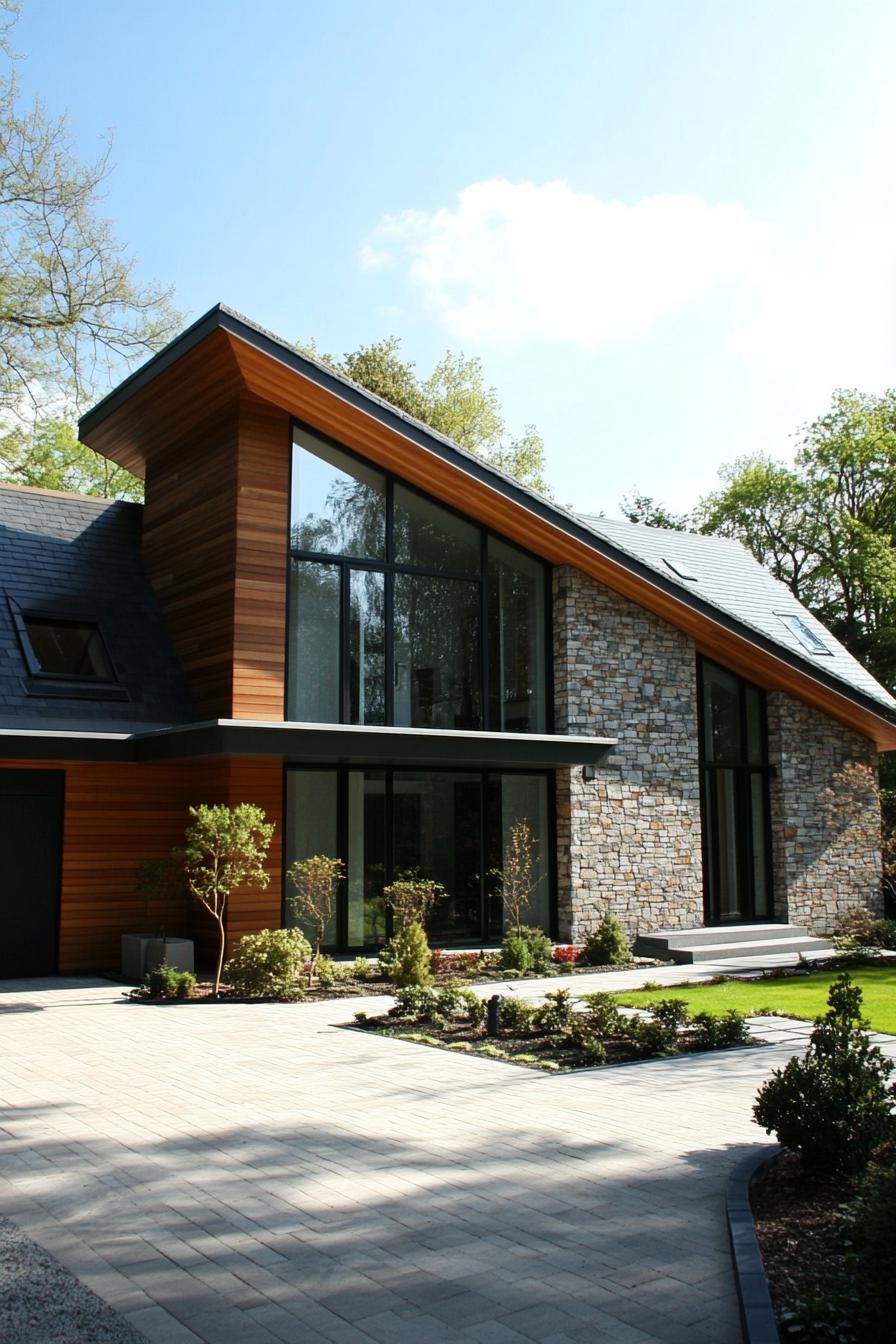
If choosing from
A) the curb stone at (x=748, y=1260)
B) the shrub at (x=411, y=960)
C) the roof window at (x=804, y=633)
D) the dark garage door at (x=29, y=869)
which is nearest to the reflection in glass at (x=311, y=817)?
the shrub at (x=411, y=960)

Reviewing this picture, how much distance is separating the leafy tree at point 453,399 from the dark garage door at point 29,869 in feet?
65.7

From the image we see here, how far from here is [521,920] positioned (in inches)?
579

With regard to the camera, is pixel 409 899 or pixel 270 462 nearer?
pixel 409 899

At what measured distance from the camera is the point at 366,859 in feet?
44.7

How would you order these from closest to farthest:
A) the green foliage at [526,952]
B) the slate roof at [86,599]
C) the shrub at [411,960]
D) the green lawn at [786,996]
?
1. the green lawn at [786,996]
2. the shrub at [411,960]
3. the slate roof at [86,599]
4. the green foliage at [526,952]

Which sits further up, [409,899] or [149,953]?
[409,899]

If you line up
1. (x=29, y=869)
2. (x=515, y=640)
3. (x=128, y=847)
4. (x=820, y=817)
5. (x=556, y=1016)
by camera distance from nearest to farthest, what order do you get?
1. (x=556, y=1016)
2. (x=29, y=869)
3. (x=128, y=847)
4. (x=515, y=640)
5. (x=820, y=817)

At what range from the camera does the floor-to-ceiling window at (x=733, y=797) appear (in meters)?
16.8

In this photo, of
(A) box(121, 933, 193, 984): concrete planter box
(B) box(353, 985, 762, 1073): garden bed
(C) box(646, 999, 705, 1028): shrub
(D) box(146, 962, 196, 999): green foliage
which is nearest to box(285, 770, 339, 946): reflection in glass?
(A) box(121, 933, 193, 984): concrete planter box

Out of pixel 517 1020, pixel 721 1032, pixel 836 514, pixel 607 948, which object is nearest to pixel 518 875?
pixel 607 948

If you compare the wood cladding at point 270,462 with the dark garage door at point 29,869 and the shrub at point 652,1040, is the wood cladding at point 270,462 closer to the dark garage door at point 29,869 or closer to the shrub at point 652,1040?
the dark garage door at point 29,869

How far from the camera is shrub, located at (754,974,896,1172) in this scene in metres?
4.70

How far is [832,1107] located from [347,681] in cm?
946

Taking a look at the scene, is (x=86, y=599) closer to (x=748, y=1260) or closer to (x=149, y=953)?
(x=149, y=953)
